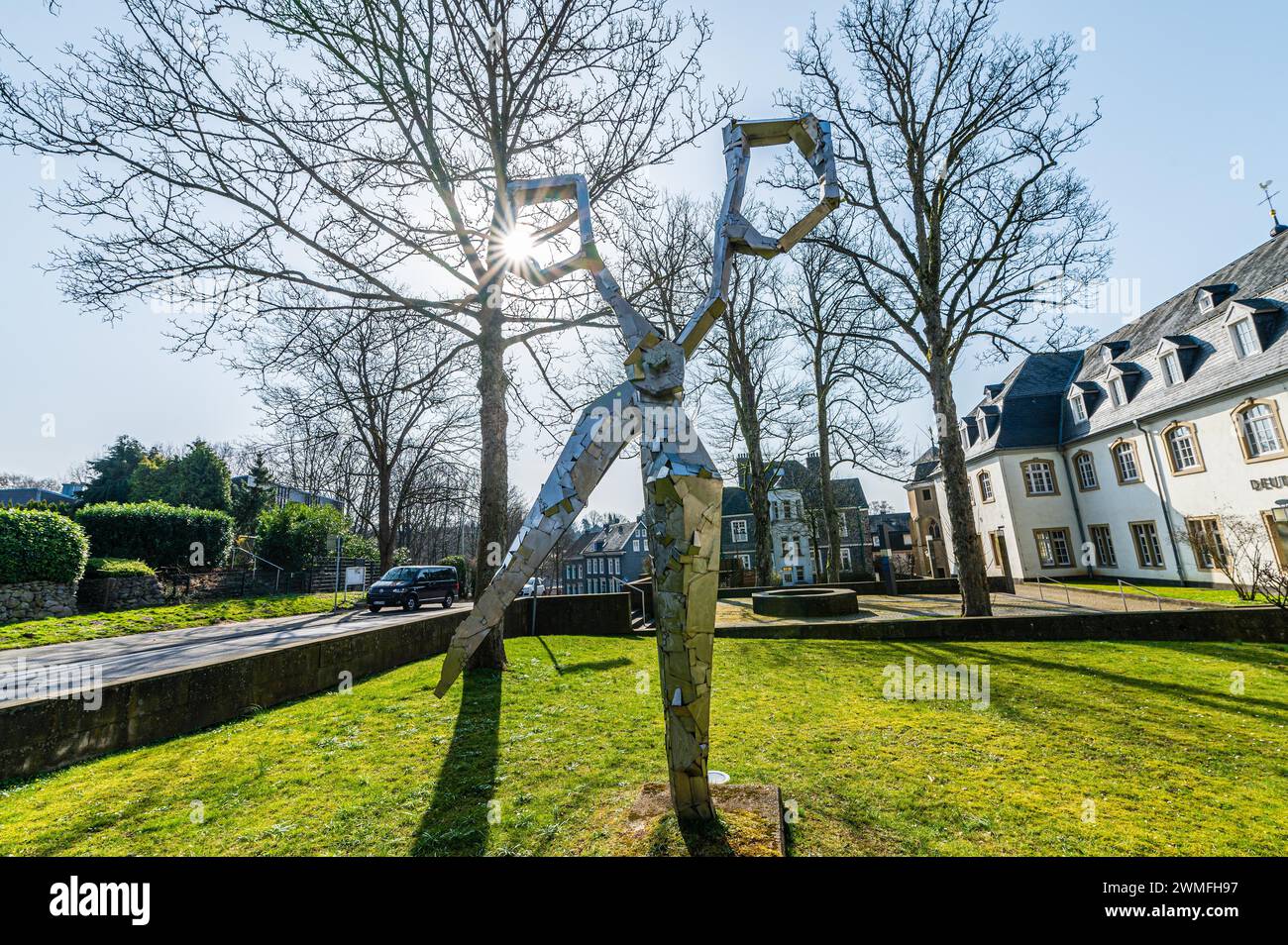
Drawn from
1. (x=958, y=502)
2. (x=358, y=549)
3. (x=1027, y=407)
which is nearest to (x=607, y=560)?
(x=358, y=549)

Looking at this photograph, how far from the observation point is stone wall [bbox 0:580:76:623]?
42.2ft

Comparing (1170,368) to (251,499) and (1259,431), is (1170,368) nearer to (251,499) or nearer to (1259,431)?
(1259,431)

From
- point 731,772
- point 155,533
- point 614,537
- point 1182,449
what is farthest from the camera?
point 614,537

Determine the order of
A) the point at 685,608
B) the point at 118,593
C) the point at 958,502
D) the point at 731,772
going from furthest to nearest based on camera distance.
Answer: the point at 118,593, the point at 958,502, the point at 731,772, the point at 685,608

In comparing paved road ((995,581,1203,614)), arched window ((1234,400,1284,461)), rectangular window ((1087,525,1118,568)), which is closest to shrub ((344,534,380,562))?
paved road ((995,581,1203,614))

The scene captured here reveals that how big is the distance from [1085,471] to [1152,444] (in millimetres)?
4416

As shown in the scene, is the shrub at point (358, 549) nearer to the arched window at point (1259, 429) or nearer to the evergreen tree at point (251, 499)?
the evergreen tree at point (251, 499)

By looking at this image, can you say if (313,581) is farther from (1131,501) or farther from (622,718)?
(1131,501)

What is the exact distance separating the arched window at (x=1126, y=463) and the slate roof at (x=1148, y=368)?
0.98 metres

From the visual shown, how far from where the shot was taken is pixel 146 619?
1409 cm

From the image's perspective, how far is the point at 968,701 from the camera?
657 centimetres

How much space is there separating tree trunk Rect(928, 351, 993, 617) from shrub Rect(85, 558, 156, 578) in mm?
24437
